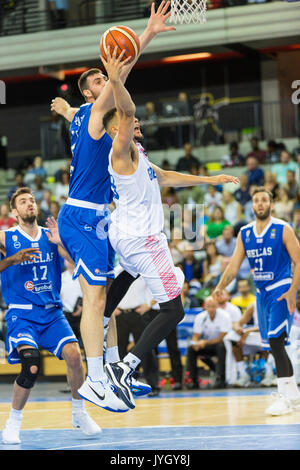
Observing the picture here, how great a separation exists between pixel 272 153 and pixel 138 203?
1078 cm

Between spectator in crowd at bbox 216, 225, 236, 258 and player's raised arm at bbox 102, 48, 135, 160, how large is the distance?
7951 millimetres

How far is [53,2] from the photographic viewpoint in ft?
50.6

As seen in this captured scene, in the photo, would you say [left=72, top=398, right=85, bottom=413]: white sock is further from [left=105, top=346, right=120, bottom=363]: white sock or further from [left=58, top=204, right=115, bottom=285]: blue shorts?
[left=58, top=204, right=115, bottom=285]: blue shorts

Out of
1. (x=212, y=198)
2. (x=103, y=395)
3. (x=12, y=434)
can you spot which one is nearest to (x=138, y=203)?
(x=103, y=395)

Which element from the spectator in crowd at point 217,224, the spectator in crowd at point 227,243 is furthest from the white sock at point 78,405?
the spectator in crowd at point 217,224

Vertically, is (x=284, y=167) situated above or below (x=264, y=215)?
above

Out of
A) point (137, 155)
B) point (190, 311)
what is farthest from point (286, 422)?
point (190, 311)

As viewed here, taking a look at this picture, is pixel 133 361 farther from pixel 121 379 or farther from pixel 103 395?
pixel 103 395

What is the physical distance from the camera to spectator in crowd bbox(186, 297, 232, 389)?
11.1 metres

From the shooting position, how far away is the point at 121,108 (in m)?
5.26

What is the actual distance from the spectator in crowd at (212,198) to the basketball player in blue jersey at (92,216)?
9059 millimetres

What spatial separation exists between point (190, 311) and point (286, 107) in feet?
25.9

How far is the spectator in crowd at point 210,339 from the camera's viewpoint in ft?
36.3

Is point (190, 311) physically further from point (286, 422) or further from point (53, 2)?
point (53, 2)
